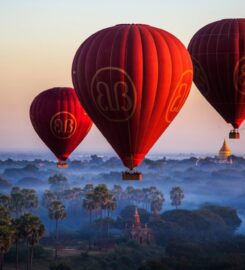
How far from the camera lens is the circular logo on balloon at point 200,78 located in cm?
3300

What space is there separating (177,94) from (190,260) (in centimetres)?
5068

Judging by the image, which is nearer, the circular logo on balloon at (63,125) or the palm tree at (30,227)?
the circular logo on balloon at (63,125)

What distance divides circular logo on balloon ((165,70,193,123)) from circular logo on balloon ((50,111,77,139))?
1124 centimetres

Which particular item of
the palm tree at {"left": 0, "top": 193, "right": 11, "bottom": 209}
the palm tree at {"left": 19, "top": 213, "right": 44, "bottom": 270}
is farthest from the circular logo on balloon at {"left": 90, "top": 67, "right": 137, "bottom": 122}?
the palm tree at {"left": 0, "top": 193, "right": 11, "bottom": 209}

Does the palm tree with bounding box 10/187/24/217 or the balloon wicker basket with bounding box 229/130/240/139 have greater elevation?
the balloon wicker basket with bounding box 229/130/240/139

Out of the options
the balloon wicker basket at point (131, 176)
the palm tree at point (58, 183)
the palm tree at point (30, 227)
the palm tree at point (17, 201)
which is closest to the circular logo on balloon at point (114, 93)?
the balloon wicker basket at point (131, 176)

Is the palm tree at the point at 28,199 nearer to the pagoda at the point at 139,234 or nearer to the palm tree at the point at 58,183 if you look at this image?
the pagoda at the point at 139,234

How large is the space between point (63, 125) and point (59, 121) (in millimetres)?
313

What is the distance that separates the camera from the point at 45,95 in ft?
127

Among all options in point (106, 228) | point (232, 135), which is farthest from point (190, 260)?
point (232, 135)

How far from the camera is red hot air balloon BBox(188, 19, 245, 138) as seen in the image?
32.4 meters

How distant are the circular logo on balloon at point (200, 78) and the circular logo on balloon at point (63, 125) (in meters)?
7.86

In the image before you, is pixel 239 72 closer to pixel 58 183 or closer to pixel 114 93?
pixel 114 93

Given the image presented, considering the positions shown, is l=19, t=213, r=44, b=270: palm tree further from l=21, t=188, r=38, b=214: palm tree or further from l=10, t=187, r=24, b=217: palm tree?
l=21, t=188, r=38, b=214: palm tree
